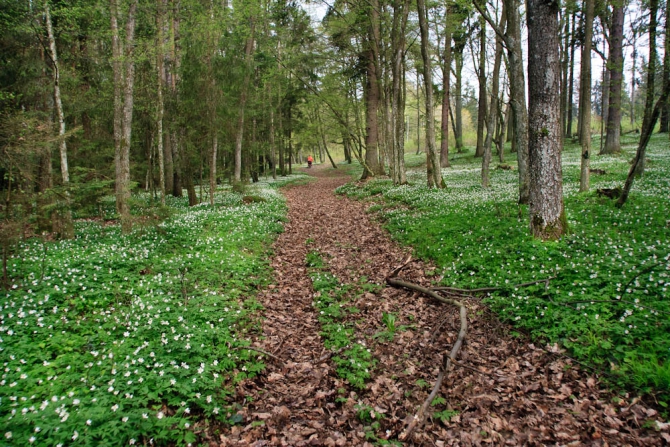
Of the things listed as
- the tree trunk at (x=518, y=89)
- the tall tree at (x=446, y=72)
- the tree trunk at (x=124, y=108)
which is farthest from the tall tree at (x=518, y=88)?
the tree trunk at (x=124, y=108)

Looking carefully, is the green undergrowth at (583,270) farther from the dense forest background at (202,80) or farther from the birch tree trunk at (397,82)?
the birch tree trunk at (397,82)

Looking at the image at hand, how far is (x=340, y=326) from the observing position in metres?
6.25

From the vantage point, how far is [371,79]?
26594 mm

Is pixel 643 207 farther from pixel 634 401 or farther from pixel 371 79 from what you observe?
pixel 371 79

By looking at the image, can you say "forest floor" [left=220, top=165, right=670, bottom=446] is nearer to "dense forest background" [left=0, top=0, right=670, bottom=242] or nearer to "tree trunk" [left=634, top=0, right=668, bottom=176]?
"dense forest background" [left=0, top=0, right=670, bottom=242]

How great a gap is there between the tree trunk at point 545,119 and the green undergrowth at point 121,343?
22.3ft

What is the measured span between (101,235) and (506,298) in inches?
449

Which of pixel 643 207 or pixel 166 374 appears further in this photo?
pixel 643 207

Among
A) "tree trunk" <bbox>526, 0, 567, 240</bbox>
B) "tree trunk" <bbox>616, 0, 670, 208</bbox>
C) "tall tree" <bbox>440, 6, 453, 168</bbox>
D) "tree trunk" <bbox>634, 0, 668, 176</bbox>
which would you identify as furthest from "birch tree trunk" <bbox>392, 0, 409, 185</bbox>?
"tree trunk" <bbox>526, 0, 567, 240</bbox>

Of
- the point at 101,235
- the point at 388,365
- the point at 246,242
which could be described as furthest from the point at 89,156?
the point at 388,365

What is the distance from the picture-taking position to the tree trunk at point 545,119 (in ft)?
24.5

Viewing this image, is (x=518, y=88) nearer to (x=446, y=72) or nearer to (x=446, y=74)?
(x=446, y=72)

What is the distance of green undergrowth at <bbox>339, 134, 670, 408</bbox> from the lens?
4539 millimetres

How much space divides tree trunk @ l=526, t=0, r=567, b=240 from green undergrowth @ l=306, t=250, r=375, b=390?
186 inches
